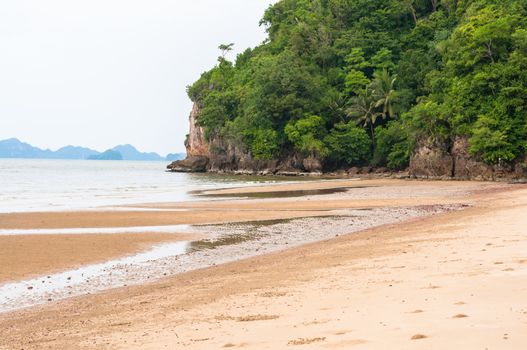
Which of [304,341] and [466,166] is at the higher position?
[466,166]

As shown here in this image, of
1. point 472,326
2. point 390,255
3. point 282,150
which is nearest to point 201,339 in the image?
point 472,326

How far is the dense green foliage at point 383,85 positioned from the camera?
54.3m

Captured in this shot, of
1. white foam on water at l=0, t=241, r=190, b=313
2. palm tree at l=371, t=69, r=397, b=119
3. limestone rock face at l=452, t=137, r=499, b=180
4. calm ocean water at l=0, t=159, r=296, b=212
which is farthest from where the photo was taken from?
palm tree at l=371, t=69, r=397, b=119

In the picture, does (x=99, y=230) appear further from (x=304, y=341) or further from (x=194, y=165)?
(x=194, y=165)

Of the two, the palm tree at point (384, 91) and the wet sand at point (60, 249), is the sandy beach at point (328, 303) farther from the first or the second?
the palm tree at point (384, 91)

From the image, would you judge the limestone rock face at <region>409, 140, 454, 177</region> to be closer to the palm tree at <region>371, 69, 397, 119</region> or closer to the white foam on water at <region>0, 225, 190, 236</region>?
the palm tree at <region>371, 69, 397, 119</region>

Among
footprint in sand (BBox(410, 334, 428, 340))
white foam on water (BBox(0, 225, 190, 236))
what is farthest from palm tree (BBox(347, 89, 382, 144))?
footprint in sand (BBox(410, 334, 428, 340))

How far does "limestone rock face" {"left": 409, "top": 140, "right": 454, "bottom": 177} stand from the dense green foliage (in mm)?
1116

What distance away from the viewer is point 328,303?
7.58 meters

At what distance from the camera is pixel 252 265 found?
13375mm

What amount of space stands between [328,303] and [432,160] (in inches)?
2271

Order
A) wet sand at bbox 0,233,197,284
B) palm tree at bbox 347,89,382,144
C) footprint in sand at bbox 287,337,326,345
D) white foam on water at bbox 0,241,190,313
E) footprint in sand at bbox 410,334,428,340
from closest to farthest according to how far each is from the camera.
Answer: footprint in sand at bbox 410,334,428,340 → footprint in sand at bbox 287,337,326,345 → white foam on water at bbox 0,241,190,313 → wet sand at bbox 0,233,197,284 → palm tree at bbox 347,89,382,144

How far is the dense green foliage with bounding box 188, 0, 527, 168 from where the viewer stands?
54.3m

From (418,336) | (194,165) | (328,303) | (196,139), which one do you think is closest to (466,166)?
(328,303)
